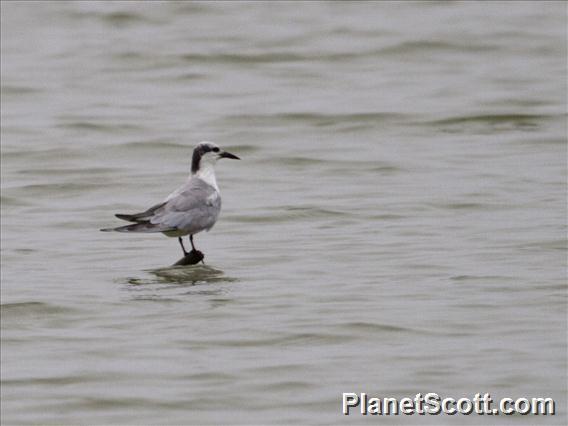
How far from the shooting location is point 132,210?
13648 millimetres

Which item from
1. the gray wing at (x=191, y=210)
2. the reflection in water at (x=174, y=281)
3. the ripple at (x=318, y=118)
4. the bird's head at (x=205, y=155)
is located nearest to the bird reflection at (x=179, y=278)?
the reflection in water at (x=174, y=281)

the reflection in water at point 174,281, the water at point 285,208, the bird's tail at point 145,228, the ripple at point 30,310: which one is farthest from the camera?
the bird's tail at point 145,228

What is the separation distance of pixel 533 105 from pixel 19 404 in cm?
1186

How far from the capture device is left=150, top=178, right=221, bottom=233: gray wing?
11016mm

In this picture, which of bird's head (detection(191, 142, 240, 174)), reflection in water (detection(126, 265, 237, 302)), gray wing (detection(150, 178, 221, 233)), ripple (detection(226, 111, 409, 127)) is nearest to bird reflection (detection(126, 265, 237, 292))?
reflection in water (detection(126, 265, 237, 302))

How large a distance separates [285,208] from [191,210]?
2439mm

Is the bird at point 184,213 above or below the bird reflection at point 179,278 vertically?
above

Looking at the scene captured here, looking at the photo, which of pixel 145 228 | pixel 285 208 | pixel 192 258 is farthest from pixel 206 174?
pixel 285 208

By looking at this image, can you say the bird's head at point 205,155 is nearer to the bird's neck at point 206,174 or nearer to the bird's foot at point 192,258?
the bird's neck at point 206,174

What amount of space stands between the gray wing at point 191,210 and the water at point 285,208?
34cm

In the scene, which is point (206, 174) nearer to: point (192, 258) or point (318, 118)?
point (192, 258)

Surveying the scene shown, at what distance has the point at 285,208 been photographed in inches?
532

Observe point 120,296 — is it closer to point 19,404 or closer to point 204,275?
point 204,275

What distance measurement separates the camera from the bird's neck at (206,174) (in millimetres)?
11812
